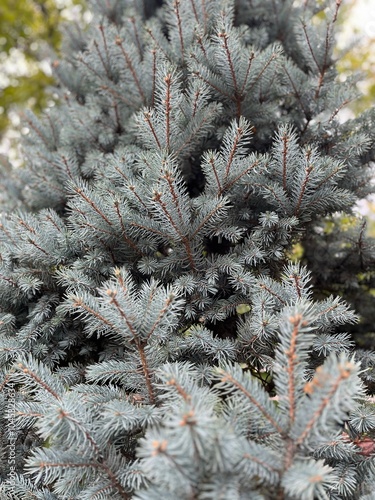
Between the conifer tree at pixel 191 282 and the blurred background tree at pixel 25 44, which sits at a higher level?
the blurred background tree at pixel 25 44

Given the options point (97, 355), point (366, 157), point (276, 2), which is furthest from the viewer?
point (276, 2)

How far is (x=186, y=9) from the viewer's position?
1943mm

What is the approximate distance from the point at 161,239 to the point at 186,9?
1.14 m

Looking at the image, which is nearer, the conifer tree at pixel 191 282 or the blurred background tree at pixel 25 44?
the conifer tree at pixel 191 282

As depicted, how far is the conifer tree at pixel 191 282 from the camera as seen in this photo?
946 mm

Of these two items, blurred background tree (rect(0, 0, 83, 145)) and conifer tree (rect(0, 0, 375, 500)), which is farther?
blurred background tree (rect(0, 0, 83, 145))

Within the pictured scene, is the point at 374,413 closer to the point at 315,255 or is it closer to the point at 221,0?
the point at 315,255

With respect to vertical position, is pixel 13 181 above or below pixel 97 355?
above

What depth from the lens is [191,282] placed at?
4.74ft

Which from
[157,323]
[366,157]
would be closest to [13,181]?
[157,323]

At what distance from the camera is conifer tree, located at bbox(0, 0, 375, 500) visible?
3.10 feet

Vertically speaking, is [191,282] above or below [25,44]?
below

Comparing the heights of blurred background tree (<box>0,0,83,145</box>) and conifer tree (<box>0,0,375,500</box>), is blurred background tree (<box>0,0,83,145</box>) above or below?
above

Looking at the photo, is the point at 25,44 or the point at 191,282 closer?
the point at 191,282
